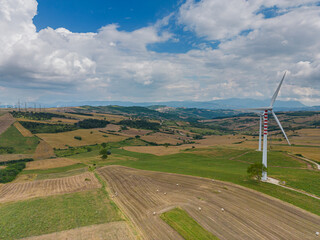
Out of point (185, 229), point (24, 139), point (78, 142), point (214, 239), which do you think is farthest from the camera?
point (78, 142)

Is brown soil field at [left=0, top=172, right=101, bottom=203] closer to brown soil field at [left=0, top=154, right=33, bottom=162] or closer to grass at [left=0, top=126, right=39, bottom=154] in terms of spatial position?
brown soil field at [left=0, top=154, right=33, bottom=162]

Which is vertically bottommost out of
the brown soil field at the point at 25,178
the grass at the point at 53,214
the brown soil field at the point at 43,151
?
the brown soil field at the point at 43,151

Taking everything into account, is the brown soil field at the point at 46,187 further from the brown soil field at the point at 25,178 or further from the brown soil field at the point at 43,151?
the brown soil field at the point at 43,151

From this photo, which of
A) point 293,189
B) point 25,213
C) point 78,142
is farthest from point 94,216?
point 78,142

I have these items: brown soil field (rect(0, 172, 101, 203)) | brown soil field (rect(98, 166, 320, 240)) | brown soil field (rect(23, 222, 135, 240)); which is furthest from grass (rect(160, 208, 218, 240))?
brown soil field (rect(0, 172, 101, 203))

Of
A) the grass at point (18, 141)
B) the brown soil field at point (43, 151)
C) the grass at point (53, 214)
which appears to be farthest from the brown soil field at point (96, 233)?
the grass at point (18, 141)

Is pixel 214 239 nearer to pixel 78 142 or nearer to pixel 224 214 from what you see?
pixel 224 214
